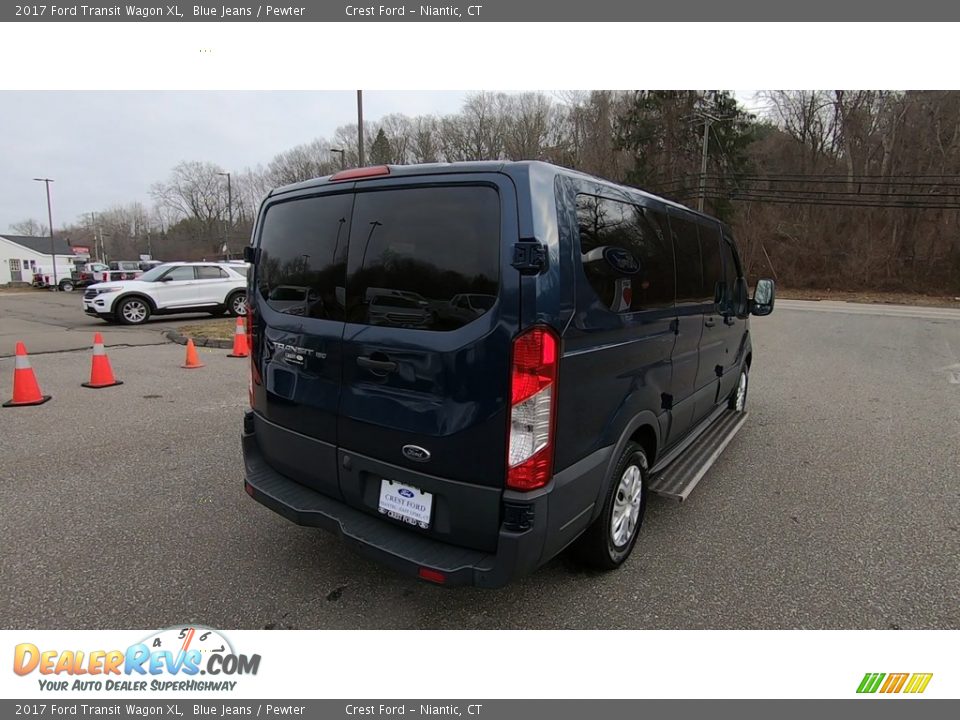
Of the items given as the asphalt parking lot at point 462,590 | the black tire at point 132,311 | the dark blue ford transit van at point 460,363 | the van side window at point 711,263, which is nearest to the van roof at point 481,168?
the dark blue ford transit van at point 460,363

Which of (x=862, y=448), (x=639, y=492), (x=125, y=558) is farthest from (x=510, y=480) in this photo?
(x=862, y=448)

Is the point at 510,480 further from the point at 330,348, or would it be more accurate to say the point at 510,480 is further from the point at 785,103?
the point at 785,103

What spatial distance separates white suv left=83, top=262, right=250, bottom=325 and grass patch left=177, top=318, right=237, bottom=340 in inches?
32.2

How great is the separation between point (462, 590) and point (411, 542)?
621 mm

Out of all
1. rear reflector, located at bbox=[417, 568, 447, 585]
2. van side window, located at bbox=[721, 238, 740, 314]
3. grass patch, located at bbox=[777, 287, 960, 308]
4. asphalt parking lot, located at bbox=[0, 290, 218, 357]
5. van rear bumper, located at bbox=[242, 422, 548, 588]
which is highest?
van side window, located at bbox=[721, 238, 740, 314]

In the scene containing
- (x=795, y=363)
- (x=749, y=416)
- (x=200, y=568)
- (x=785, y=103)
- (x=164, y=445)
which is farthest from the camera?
(x=785, y=103)

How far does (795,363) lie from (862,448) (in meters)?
5.10

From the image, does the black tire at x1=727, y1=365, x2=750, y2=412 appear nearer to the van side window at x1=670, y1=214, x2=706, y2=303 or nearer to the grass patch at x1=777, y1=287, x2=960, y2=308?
the van side window at x1=670, y1=214, x2=706, y2=303

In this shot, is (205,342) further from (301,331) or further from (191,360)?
(301,331)

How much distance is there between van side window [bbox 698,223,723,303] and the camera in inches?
158

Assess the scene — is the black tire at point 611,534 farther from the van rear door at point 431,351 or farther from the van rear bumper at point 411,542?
the van rear door at point 431,351

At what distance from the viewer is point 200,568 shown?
295 centimetres

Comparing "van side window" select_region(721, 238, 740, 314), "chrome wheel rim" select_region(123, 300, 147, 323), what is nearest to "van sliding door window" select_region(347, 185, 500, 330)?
"van side window" select_region(721, 238, 740, 314)

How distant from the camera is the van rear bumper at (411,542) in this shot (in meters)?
2.15
